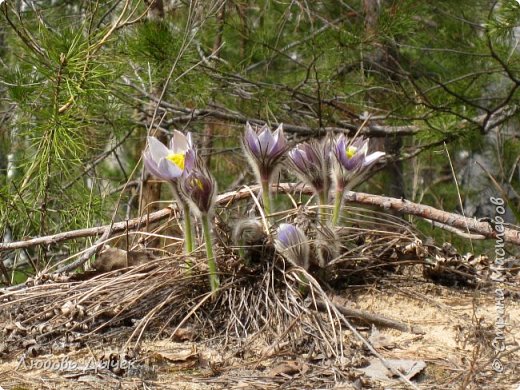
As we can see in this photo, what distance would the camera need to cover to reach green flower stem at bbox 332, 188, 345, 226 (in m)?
1.93

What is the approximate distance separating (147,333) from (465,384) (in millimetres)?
727

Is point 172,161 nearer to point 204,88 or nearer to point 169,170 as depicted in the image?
point 169,170

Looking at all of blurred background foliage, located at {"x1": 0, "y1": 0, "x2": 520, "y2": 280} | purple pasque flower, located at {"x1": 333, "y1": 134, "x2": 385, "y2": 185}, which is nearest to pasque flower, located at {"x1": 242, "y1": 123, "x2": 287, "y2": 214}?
purple pasque flower, located at {"x1": 333, "y1": 134, "x2": 385, "y2": 185}

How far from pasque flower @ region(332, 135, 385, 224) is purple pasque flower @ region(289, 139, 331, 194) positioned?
4 centimetres

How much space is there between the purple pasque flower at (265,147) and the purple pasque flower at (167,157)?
15 cm

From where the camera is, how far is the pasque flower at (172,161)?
174 centimetres

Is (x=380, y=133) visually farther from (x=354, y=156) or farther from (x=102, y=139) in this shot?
(x=354, y=156)

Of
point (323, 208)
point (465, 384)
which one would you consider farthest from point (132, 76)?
point (465, 384)

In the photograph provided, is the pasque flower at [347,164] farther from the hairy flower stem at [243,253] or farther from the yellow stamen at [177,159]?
the yellow stamen at [177,159]

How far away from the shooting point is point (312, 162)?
76.4 inches

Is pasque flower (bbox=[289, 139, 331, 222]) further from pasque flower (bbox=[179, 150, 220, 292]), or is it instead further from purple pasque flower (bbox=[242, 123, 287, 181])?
pasque flower (bbox=[179, 150, 220, 292])

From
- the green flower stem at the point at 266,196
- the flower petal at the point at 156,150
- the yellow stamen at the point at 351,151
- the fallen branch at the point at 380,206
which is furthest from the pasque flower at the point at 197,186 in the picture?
the fallen branch at the point at 380,206

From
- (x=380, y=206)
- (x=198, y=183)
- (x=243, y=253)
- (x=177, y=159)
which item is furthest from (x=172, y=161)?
(x=380, y=206)

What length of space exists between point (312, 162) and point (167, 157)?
353mm
